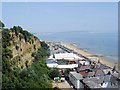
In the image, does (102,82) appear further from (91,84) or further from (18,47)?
(18,47)

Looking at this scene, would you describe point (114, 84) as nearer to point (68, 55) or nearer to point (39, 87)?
point (39, 87)

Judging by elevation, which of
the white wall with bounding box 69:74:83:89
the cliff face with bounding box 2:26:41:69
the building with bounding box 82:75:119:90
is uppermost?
the cliff face with bounding box 2:26:41:69

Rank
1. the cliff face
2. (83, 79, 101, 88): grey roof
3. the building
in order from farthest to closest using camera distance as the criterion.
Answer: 1. the cliff face
2. the building
3. (83, 79, 101, 88): grey roof

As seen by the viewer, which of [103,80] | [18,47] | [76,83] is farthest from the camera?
[76,83]

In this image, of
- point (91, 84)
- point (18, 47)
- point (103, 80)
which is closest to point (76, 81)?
point (103, 80)

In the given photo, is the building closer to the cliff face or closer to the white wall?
the white wall

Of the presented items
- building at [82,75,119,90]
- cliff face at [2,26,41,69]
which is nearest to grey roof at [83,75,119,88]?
building at [82,75,119,90]

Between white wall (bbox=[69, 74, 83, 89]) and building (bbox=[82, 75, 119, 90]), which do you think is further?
white wall (bbox=[69, 74, 83, 89])

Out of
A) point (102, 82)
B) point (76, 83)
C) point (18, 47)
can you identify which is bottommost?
point (76, 83)

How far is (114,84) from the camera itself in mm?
10203

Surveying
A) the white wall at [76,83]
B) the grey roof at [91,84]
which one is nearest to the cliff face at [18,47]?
the white wall at [76,83]

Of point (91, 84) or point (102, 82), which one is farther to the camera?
point (102, 82)

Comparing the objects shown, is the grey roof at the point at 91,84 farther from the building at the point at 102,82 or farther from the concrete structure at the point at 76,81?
the concrete structure at the point at 76,81

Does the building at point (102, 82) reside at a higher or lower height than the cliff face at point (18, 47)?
lower
